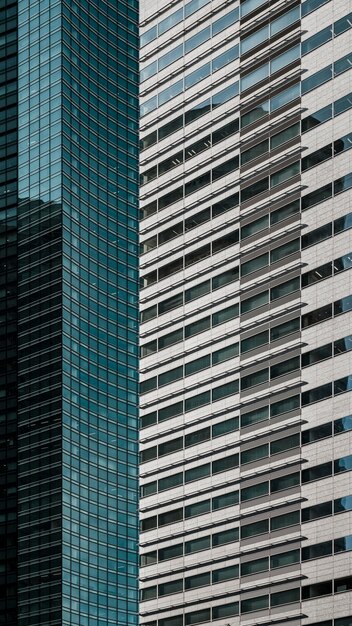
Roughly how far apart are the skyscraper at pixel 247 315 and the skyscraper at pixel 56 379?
207ft

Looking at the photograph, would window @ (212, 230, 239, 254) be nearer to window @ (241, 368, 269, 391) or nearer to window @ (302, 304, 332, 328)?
window @ (241, 368, 269, 391)

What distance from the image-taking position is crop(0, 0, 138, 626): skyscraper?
182625 millimetres

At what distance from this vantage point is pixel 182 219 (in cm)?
12169

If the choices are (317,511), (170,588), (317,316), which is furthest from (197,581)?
(317,316)

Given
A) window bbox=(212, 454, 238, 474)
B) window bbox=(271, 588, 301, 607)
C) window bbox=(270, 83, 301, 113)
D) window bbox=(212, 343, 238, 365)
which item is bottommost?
window bbox=(271, 588, 301, 607)

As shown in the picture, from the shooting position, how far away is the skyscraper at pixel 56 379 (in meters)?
183

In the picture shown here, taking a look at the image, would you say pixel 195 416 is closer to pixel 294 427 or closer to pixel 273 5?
pixel 294 427

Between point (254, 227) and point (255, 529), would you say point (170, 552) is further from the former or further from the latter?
point (254, 227)

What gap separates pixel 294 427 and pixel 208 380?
13.1m

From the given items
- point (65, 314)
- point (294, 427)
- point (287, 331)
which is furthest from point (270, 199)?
point (65, 314)

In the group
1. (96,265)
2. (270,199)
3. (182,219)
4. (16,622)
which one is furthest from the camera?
(96,265)

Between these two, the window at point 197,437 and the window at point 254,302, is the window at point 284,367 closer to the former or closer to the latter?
the window at point 254,302

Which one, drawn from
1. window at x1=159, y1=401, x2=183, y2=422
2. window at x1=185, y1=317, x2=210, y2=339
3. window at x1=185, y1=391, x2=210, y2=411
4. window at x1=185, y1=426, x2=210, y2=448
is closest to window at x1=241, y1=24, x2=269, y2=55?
window at x1=185, y1=317, x2=210, y2=339

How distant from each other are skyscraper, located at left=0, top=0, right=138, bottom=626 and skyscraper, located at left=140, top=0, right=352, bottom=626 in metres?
63.0
